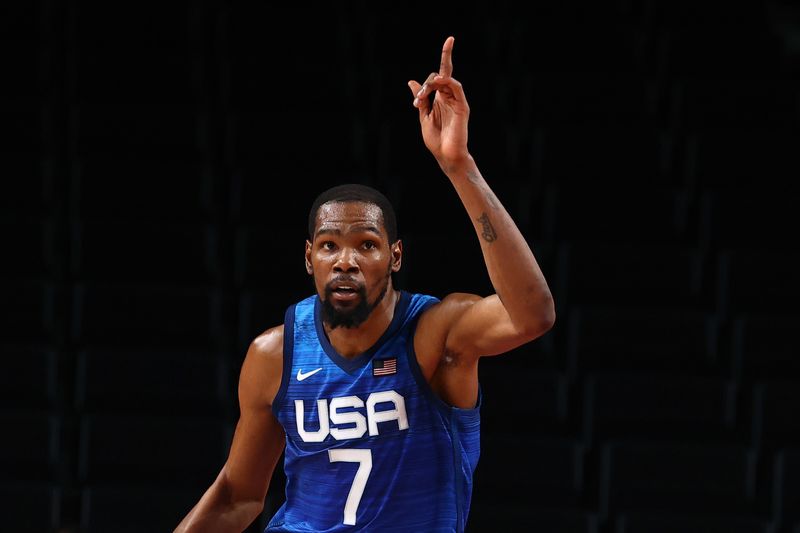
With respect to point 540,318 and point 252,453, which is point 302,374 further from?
point 540,318

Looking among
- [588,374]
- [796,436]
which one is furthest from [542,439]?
[796,436]

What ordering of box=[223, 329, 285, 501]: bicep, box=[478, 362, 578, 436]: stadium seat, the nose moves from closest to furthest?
the nose, box=[223, 329, 285, 501]: bicep, box=[478, 362, 578, 436]: stadium seat

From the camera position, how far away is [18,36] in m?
5.69

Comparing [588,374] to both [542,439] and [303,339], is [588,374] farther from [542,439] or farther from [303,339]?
[303,339]

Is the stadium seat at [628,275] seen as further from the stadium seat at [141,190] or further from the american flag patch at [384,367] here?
the american flag patch at [384,367]

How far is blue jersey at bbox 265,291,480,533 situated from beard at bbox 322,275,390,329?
0.27ft

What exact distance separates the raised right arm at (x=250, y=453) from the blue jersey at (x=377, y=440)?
7 centimetres

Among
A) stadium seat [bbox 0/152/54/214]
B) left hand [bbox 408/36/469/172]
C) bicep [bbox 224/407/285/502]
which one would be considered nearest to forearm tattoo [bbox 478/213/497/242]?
left hand [bbox 408/36/469/172]

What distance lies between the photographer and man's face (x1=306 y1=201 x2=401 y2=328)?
7.42ft

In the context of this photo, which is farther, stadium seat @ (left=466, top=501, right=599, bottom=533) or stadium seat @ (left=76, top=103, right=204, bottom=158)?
stadium seat @ (left=76, top=103, right=204, bottom=158)

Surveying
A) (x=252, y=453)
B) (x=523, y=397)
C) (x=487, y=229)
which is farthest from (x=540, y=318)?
(x=523, y=397)

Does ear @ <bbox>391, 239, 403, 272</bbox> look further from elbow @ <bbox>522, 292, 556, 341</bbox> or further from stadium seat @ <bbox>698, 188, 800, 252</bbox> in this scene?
stadium seat @ <bbox>698, 188, 800, 252</bbox>

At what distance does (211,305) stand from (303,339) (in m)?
2.23

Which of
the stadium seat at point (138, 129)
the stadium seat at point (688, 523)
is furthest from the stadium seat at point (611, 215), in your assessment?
the stadium seat at point (138, 129)
